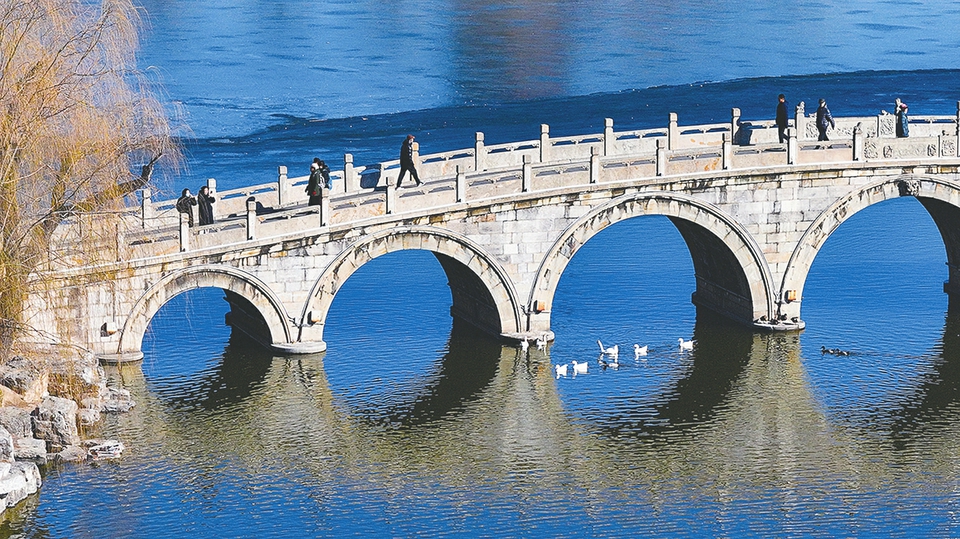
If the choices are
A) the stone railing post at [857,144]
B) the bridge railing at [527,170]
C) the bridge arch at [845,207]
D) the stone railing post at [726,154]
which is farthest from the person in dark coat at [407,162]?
the stone railing post at [857,144]

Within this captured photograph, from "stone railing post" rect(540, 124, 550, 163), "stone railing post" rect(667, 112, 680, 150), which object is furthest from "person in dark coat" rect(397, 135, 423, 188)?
"stone railing post" rect(667, 112, 680, 150)

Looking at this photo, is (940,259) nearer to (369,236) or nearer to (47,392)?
(369,236)

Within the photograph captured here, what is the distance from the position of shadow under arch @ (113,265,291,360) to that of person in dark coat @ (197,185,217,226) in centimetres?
230

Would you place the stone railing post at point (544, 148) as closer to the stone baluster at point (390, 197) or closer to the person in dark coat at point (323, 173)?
the stone baluster at point (390, 197)

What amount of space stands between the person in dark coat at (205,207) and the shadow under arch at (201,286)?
2303mm

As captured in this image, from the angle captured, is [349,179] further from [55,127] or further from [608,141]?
[55,127]

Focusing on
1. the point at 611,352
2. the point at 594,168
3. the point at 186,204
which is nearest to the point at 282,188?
the point at 186,204

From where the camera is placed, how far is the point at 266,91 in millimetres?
118188

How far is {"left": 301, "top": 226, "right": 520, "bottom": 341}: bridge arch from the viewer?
56.8 metres

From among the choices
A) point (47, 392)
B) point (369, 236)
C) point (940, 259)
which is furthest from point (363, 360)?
A: point (940, 259)

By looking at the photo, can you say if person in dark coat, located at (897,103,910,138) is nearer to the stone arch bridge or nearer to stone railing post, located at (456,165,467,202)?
the stone arch bridge

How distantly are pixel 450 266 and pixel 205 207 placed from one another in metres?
10.7

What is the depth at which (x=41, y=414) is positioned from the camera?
46.9 meters

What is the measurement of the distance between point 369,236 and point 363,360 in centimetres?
509
